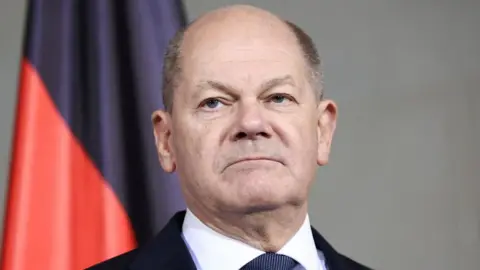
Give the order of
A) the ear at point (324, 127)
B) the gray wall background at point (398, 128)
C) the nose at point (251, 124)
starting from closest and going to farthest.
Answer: the nose at point (251, 124) < the ear at point (324, 127) < the gray wall background at point (398, 128)

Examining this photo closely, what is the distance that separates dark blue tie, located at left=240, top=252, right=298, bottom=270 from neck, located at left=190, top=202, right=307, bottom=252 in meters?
0.01

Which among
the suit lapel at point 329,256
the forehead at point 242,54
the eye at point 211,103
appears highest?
the forehead at point 242,54

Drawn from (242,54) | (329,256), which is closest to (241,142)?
(242,54)

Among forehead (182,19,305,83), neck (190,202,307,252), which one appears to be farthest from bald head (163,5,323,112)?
neck (190,202,307,252)

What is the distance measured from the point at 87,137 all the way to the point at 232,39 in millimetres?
461

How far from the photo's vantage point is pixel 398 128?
1569mm

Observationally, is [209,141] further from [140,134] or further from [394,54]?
[394,54]

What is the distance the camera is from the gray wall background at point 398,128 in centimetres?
154

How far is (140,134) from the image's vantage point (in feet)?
4.75

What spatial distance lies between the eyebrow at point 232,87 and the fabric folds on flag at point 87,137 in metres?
0.39

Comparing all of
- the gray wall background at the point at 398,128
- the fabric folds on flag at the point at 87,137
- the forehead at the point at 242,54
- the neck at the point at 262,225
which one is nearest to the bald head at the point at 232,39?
the forehead at the point at 242,54

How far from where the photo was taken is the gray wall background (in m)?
1.54

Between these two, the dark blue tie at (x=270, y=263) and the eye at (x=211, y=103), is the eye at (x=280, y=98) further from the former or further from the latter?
the dark blue tie at (x=270, y=263)

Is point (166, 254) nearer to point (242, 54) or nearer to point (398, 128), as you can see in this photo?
point (242, 54)
